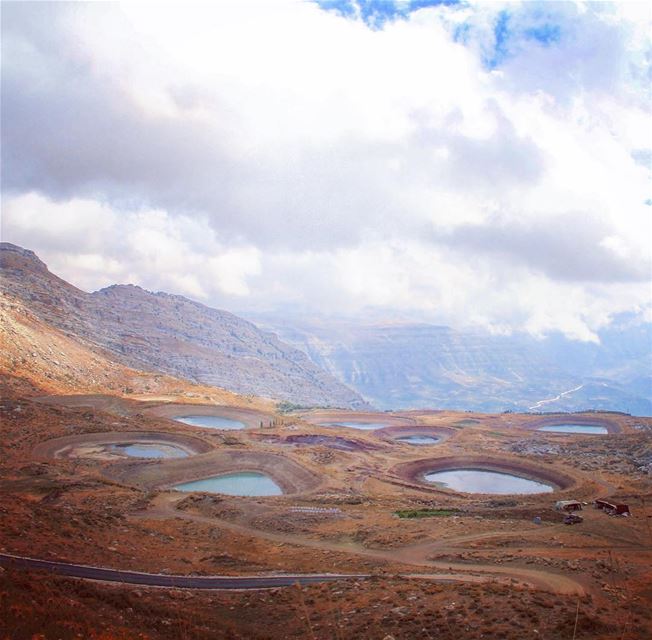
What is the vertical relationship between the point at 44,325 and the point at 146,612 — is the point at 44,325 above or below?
above

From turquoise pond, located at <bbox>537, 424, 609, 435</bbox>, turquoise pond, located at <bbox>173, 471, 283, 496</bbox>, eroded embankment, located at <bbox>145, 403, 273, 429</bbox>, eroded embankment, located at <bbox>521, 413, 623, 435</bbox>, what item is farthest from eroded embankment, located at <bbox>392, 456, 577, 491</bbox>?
turquoise pond, located at <bbox>537, 424, 609, 435</bbox>

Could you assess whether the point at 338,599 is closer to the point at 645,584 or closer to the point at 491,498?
the point at 645,584

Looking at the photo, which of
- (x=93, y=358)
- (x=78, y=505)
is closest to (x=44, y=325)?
(x=93, y=358)

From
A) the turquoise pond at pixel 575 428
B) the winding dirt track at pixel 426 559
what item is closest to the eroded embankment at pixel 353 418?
the turquoise pond at pixel 575 428

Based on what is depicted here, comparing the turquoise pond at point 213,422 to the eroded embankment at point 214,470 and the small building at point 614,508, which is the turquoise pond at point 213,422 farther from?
the small building at point 614,508

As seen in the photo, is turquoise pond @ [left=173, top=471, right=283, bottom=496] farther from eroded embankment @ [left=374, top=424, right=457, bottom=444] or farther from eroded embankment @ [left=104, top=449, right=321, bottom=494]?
eroded embankment @ [left=374, top=424, right=457, bottom=444]

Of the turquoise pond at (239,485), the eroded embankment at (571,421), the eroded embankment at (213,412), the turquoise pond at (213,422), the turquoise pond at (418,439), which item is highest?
the eroded embankment at (571,421)

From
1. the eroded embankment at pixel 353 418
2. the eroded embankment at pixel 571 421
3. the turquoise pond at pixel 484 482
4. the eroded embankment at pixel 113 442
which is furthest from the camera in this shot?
the eroded embankment at pixel 353 418
